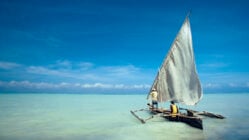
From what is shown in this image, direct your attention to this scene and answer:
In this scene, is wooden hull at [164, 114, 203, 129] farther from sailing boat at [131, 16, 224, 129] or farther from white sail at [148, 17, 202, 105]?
white sail at [148, 17, 202, 105]

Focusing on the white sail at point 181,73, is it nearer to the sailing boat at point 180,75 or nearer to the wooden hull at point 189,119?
the sailing boat at point 180,75

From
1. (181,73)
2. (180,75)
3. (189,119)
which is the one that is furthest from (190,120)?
(181,73)

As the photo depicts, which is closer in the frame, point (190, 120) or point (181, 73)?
point (190, 120)

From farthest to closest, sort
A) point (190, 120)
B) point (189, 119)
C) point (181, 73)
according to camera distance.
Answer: point (181, 73)
point (189, 119)
point (190, 120)

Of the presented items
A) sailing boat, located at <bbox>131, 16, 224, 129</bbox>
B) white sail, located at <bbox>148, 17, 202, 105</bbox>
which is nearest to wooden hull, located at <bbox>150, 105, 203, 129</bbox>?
sailing boat, located at <bbox>131, 16, 224, 129</bbox>

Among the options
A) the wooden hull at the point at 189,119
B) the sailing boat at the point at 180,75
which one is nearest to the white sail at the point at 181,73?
the sailing boat at the point at 180,75

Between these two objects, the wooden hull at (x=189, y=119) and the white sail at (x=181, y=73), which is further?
the white sail at (x=181, y=73)

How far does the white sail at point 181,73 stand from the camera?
63.6ft

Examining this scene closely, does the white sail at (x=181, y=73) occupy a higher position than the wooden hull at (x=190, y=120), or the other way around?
the white sail at (x=181, y=73)

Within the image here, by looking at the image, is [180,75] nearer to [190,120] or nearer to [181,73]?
[181,73]

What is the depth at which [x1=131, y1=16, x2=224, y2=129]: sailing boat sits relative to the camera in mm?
19312

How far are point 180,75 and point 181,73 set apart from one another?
0.65 feet

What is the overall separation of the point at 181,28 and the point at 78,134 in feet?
41.4

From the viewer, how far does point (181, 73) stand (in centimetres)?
1986
